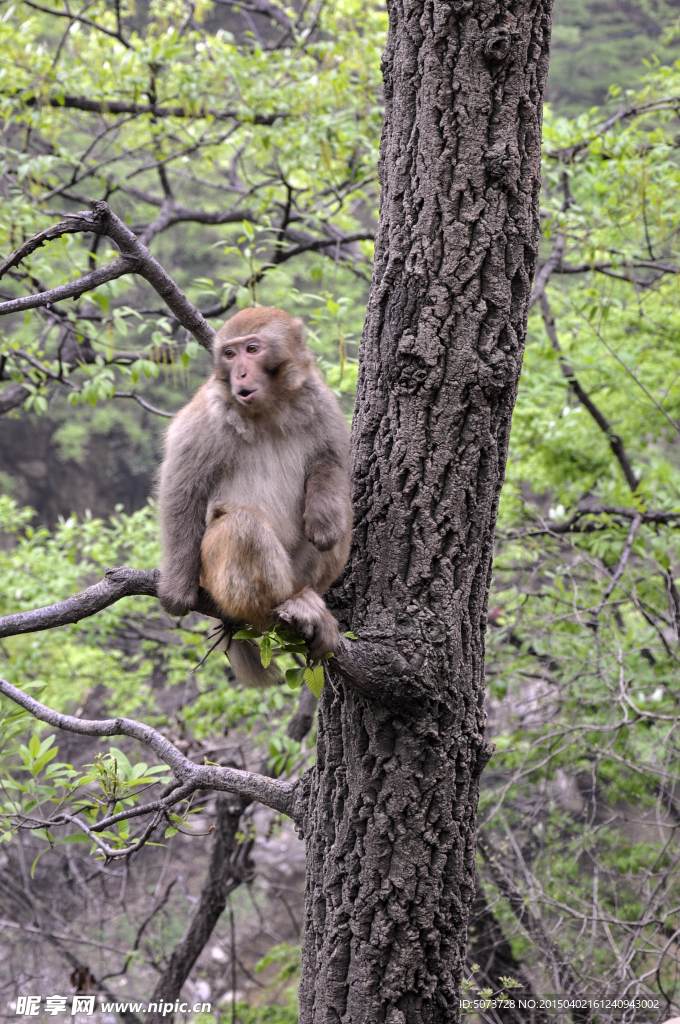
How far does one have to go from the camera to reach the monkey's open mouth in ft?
7.93

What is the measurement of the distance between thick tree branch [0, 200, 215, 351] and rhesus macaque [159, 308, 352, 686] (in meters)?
0.34

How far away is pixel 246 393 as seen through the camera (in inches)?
95.3

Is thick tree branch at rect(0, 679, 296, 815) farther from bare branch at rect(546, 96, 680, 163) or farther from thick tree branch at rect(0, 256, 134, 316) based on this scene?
bare branch at rect(546, 96, 680, 163)

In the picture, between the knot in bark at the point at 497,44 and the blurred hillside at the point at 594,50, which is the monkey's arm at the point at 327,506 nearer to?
the knot in bark at the point at 497,44

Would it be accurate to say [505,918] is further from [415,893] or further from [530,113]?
[530,113]

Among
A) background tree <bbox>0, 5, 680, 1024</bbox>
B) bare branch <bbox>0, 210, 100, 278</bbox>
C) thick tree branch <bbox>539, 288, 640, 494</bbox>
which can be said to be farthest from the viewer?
thick tree branch <bbox>539, 288, 640, 494</bbox>

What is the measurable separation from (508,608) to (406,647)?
319cm

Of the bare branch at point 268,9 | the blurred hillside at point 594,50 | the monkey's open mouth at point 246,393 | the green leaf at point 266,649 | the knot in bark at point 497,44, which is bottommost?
the green leaf at point 266,649

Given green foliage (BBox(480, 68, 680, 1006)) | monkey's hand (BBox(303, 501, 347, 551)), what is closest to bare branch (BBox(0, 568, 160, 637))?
monkey's hand (BBox(303, 501, 347, 551))

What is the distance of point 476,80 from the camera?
205 centimetres

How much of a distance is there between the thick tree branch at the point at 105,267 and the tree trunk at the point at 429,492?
636mm

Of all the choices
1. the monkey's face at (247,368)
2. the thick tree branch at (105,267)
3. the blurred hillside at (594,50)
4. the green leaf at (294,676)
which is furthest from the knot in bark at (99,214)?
the blurred hillside at (594,50)

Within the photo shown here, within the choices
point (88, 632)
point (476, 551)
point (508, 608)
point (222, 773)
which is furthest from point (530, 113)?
point (88, 632)

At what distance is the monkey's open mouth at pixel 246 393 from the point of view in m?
2.42
